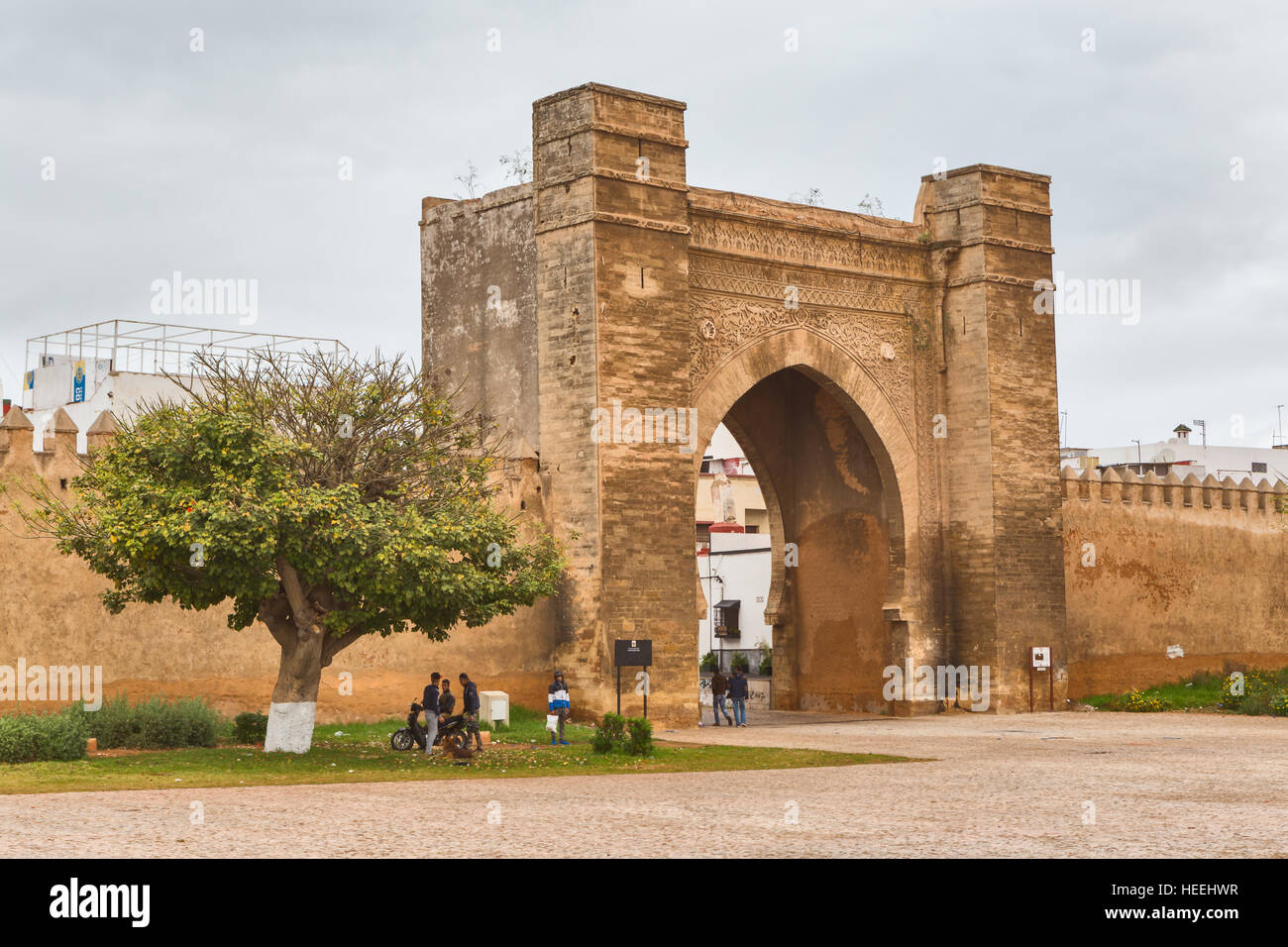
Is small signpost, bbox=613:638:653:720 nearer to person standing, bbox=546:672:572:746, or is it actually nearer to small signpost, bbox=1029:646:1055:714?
person standing, bbox=546:672:572:746

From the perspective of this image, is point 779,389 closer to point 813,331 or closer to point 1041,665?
point 813,331

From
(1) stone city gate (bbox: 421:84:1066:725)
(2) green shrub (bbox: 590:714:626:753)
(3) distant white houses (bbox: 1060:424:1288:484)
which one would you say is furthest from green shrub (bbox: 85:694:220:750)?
(3) distant white houses (bbox: 1060:424:1288:484)

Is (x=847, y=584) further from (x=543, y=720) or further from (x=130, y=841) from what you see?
(x=130, y=841)

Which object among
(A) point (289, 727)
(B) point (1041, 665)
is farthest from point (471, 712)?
(B) point (1041, 665)

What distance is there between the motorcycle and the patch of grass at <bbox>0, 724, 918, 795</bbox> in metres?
0.16

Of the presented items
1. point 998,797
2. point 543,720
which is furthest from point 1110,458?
point 998,797

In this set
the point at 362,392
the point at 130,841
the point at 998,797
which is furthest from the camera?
the point at 362,392

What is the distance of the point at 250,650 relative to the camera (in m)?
18.3

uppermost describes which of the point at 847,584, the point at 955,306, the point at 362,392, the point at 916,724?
the point at 955,306

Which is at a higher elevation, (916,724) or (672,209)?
(672,209)

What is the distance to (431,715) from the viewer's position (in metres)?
15.5

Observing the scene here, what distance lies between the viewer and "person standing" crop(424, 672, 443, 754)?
1541 centimetres

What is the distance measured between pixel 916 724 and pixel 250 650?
31.5ft

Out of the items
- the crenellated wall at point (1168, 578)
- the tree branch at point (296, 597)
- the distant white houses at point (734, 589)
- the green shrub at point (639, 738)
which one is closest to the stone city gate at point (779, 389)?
the crenellated wall at point (1168, 578)
